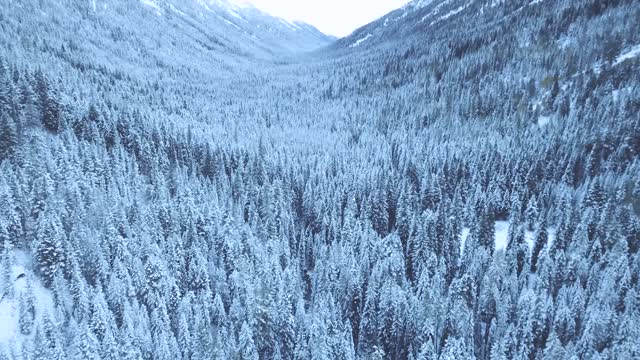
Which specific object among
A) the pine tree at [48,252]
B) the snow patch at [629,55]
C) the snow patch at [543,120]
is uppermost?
the snow patch at [629,55]

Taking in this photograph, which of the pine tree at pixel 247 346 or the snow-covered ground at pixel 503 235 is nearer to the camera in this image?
the pine tree at pixel 247 346

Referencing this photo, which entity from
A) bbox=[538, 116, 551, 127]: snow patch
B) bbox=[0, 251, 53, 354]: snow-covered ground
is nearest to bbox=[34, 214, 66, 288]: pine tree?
bbox=[0, 251, 53, 354]: snow-covered ground

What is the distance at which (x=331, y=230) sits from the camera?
83.2 metres

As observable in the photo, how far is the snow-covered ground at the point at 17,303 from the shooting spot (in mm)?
47219

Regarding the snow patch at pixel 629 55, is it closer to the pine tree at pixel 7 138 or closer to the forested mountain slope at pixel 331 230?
the forested mountain slope at pixel 331 230

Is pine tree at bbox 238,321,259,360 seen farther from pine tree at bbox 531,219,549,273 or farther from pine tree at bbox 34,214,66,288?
pine tree at bbox 531,219,549,273

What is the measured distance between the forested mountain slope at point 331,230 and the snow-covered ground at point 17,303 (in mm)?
227

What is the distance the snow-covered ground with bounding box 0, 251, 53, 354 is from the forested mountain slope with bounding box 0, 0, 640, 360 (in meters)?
0.23

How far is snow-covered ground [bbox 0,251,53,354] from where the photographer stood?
4722cm

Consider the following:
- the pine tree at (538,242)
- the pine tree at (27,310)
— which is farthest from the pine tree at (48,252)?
the pine tree at (538,242)

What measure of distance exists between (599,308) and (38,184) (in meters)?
90.8

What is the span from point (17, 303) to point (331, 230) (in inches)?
2122

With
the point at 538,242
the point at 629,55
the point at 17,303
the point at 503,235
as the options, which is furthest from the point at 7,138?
the point at 629,55

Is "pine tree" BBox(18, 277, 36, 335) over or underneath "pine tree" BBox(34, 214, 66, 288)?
underneath
